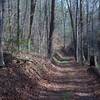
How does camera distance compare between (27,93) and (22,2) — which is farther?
(22,2)

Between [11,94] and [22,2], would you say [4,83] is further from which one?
[22,2]

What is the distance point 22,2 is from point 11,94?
5762 centimetres

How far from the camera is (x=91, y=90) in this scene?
53.2 ft

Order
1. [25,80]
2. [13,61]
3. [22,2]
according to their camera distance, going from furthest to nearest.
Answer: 1. [22,2]
2. [13,61]
3. [25,80]

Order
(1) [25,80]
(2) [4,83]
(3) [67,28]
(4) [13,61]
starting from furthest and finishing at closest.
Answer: (3) [67,28], (4) [13,61], (1) [25,80], (2) [4,83]

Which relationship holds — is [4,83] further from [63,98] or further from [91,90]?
[91,90]

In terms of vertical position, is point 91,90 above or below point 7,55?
below

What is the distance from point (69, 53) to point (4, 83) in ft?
184

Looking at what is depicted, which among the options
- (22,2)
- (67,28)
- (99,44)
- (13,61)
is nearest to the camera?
(13,61)

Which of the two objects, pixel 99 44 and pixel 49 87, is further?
pixel 99 44

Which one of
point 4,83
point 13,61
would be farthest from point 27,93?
point 13,61

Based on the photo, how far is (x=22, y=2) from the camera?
2704 inches

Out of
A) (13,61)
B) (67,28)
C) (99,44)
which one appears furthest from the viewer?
(67,28)

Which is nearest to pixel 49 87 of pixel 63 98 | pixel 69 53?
pixel 63 98
